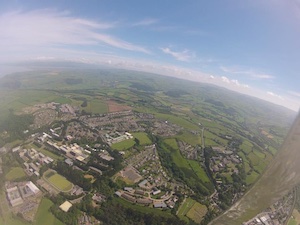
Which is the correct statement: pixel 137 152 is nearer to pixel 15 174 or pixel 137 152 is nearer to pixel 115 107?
pixel 15 174

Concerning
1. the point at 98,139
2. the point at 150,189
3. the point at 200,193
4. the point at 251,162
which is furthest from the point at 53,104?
the point at 251,162

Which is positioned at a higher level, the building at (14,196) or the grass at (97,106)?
the grass at (97,106)

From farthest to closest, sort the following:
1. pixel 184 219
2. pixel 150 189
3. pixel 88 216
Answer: pixel 150 189, pixel 184 219, pixel 88 216

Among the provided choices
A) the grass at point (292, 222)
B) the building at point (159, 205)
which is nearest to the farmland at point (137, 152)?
the building at point (159, 205)

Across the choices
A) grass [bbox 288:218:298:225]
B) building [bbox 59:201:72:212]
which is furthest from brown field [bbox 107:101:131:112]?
grass [bbox 288:218:298:225]

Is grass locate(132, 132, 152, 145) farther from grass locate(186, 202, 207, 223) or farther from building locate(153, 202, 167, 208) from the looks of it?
grass locate(186, 202, 207, 223)

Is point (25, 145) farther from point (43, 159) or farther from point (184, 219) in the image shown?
point (184, 219)

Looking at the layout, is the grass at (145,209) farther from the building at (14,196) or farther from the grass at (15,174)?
the grass at (15,174)
